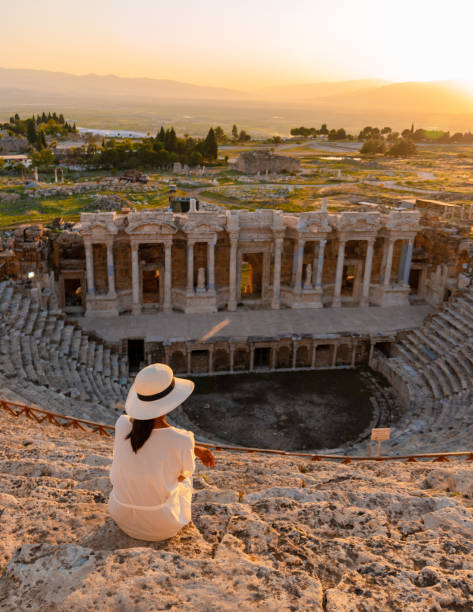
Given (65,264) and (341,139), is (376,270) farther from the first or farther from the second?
(341,139)

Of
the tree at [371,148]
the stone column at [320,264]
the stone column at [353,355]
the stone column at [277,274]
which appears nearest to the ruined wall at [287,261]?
the stone column at [277,274]

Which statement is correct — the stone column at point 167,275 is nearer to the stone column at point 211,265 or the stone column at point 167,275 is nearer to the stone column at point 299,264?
the stone column at point 211,265

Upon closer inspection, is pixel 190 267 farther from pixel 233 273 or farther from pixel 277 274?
pixel 277 274

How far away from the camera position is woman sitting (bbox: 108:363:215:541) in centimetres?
486

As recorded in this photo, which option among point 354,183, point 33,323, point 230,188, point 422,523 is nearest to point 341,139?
point 354,183

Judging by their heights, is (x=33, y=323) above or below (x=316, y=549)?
below

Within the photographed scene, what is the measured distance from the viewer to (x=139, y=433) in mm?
4902

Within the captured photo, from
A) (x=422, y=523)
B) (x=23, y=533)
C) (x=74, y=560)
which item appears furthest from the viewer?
(x=422, y=523)

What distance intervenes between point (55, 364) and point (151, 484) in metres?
14.0

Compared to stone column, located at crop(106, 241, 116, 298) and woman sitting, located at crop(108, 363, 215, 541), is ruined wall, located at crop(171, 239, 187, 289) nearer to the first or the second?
stone column, located at crop(106, 241, 116, 298)

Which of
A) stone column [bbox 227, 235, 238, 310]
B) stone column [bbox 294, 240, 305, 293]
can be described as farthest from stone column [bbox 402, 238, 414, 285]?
stone column [bbox 227, 235, 238, 310]

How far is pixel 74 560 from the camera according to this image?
4.38 metres

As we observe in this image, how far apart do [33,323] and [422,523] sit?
1678 centimetres

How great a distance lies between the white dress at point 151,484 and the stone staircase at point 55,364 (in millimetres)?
9465
